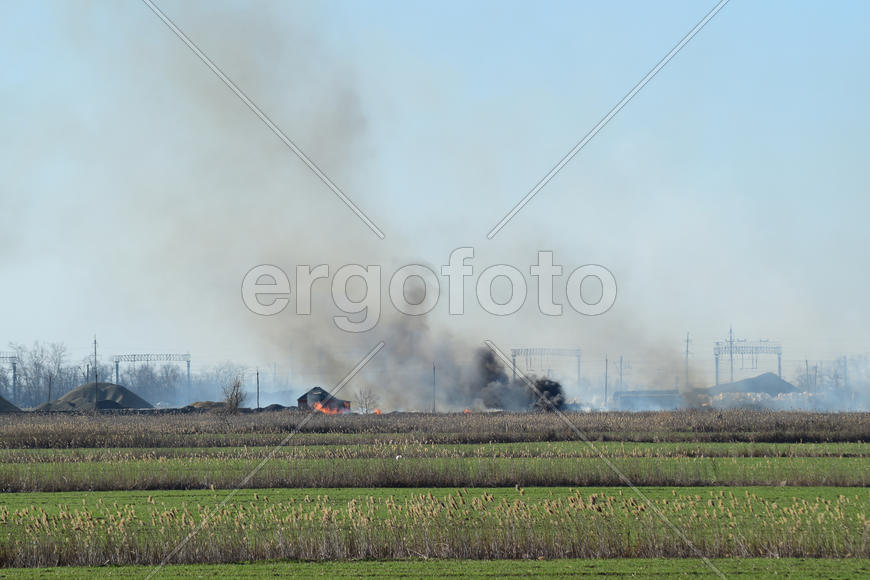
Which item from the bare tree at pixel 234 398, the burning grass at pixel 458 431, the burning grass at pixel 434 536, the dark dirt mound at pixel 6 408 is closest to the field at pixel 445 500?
the burning grass at pixel 434 536

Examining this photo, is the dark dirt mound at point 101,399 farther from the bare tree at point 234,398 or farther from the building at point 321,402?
the bare tree at point 234,398

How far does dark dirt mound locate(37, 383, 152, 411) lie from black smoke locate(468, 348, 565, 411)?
5083cm

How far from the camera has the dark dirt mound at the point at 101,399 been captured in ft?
408

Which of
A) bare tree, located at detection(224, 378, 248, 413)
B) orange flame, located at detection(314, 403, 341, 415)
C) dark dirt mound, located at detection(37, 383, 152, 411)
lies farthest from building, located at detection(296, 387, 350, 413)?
dark dirt mound, located at detection(37, 383, 152, 411)

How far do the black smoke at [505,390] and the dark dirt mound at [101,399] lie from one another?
167 ft

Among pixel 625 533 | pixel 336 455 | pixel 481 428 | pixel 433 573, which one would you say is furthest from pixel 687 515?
pixel 481 428

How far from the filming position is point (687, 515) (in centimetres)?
2497

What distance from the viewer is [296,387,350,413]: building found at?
102 meters

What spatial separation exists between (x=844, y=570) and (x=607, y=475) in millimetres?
15731

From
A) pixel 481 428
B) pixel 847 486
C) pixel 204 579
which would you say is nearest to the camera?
pixel 204 579

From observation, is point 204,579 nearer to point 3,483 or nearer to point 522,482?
point 522,482

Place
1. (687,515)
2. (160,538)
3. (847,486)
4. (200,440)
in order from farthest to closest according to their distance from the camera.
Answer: (200,440) < (847,486) < (687,515) < (160,538)

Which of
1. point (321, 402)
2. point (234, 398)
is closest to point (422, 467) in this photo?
point (234, 398)

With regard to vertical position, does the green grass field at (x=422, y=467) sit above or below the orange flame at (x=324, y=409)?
above
